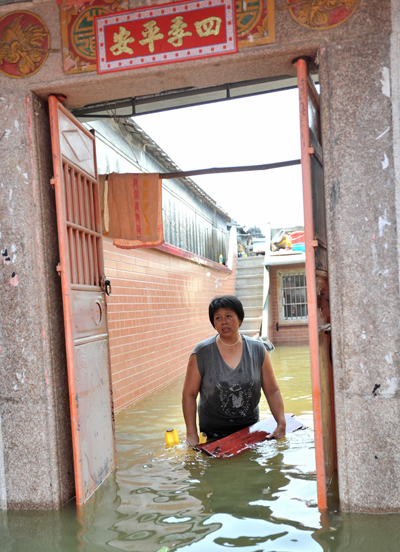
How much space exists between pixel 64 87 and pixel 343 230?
84.3 inches

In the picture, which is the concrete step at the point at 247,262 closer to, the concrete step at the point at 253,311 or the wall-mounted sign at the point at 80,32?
the concrete step at the point at 253,311

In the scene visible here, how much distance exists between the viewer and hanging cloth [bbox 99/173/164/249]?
4629 millimetres

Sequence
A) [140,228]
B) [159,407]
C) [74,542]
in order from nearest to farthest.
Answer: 1. [74,542]
2. [140,228]
3. [159,407]

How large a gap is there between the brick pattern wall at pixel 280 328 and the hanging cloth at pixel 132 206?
973 cm

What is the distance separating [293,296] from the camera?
1466cm

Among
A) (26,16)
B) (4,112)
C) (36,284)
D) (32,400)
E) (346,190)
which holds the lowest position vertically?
(32,400)

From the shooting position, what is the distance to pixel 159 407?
682 cm

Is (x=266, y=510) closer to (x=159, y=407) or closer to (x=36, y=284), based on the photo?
(x=36, y=284)

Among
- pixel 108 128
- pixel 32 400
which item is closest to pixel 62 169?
pixel 32 400

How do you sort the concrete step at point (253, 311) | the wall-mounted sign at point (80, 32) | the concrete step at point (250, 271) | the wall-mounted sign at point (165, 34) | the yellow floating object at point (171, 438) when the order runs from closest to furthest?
the wall-mounted sign at point (165, 34), the wall-mounted sign at point (80, 32), the yellow floating object at point (171, 438), the concrete step at point (253, 311), the concrete step at point (250, 271)

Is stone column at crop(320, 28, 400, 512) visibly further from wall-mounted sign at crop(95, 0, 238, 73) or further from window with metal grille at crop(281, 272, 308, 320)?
window with metal grille at crop(281, 272, 308, 320)

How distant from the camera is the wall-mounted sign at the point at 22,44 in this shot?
3465 millimetres

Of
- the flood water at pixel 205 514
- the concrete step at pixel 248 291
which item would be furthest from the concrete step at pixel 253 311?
the flood water at pixel 205 514

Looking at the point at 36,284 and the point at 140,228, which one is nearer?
the point at 36,284
